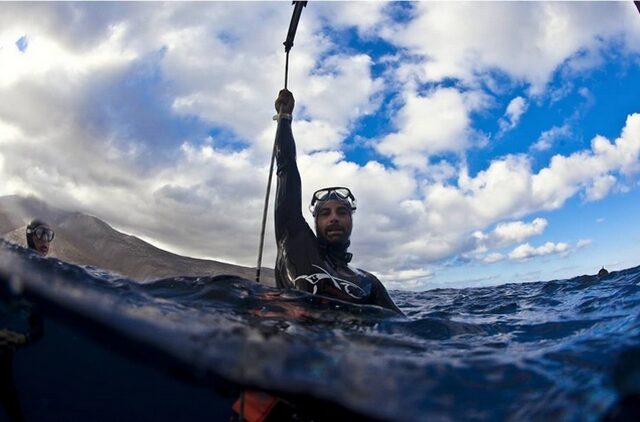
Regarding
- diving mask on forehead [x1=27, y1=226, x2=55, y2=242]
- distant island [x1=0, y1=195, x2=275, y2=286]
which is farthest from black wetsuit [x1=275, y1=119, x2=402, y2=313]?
distant island [x1=0, y1=195, x2=275, y2=286]

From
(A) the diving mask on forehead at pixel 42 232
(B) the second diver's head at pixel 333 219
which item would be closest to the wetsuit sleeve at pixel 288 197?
(B) the second diver's head at pixel 333 219

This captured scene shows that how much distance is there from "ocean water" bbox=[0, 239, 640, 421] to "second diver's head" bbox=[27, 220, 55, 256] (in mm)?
3273

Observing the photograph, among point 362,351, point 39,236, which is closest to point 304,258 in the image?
point 362,351

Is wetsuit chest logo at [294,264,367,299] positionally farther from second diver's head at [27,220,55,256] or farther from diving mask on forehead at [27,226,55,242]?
diving mask on forehead at [27,226,55,242]

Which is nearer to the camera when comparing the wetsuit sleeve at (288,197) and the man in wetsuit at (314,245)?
the man in wetsuit at (314,245)

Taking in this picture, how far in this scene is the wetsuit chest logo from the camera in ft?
16.3

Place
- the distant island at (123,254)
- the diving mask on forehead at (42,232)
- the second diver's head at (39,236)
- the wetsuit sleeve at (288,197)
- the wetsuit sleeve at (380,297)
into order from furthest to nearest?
1. the distant island at (123,254)
2. the diving mask on forehead at (42,232)
3. the second diver's head at (39,236)
4. the wetsuit sleeve at (380,297)
5. the wetsuit sleeve at (288,197)

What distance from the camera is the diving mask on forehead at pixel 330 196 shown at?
6.09 metres

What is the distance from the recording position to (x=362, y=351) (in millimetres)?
3379

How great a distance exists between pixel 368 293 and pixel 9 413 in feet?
18.9

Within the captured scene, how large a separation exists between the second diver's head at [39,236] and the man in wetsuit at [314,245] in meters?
5.00

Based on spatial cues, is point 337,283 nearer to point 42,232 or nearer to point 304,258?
point 304,258

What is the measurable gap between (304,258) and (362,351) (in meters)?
1.95

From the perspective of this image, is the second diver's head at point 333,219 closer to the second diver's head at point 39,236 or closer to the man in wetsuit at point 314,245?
the man in wetsuit at point 314,245
